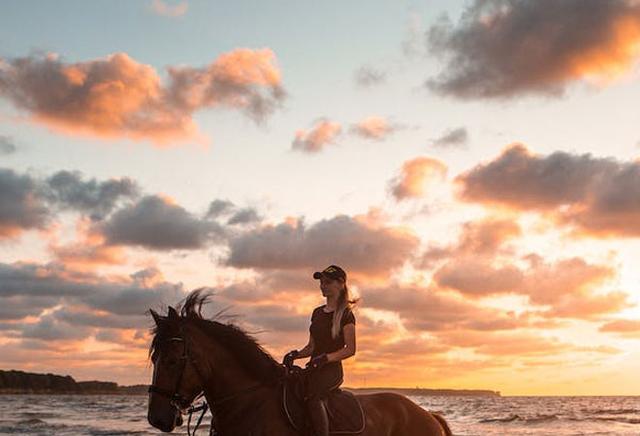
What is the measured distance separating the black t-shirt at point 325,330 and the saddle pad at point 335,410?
0.50 metres

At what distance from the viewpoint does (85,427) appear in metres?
45.9

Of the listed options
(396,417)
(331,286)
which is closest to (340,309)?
(331,286)

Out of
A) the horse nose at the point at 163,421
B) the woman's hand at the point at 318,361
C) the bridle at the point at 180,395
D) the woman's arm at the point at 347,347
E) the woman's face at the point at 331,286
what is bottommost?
the horse nose at the point at 163,421

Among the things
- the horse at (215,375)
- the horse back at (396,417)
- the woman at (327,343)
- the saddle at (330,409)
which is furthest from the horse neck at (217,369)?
the horse back at (396,417)

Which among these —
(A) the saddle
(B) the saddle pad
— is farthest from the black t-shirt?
(B) the saddle pad

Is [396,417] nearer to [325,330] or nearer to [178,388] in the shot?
Answer: [325,330]

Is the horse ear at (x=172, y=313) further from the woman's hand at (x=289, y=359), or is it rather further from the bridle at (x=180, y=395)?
the woman's hand at (x=289, y=359)

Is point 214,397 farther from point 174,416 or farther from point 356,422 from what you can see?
point 356,422

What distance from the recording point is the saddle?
8.37 m

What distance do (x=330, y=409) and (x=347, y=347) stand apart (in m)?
0.75

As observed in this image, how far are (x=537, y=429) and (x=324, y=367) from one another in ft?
143

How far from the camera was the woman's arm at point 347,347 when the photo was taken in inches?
333

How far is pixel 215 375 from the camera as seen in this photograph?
8.34 metres

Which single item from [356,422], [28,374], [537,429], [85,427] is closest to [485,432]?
[537,429]
